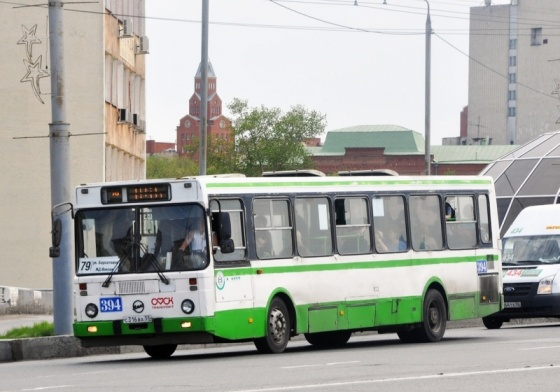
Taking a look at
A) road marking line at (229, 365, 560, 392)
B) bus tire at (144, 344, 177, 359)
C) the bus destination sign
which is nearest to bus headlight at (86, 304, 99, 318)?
bus tire at (144, 344, 177, 359)

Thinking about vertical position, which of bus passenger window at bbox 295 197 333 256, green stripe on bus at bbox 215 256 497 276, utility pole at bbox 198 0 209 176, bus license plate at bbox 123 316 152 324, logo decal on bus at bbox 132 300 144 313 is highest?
utility pole at bbox 198 0 209 176

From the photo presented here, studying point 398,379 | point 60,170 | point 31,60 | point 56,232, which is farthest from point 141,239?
point 31,60

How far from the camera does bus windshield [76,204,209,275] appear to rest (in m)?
19.8

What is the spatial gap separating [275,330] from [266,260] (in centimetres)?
96

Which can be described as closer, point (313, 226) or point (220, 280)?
point (220, 280)

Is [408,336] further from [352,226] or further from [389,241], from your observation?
[352,226]

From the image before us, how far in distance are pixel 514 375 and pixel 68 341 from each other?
9262 mm

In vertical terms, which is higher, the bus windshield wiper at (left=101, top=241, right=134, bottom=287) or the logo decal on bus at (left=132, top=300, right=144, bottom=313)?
the bus windshield wiper at (left=101, top=241, right=134, bottom=287)

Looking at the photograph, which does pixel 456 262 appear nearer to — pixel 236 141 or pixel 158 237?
pixel 158 237

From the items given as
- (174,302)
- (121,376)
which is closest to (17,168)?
(174,302)

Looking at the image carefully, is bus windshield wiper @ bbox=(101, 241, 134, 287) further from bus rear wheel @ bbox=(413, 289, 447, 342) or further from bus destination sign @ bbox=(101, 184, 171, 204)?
bus rear wheel @ bbox=(413, 289, 447, 342)

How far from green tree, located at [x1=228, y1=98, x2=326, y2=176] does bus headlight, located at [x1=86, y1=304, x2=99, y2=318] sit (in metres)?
99.9

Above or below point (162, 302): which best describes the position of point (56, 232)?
above

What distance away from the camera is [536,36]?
158m
